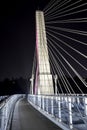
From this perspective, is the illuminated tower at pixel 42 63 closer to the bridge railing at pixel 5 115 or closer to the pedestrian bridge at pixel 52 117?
the pedestrian bridge at pixel 52 117

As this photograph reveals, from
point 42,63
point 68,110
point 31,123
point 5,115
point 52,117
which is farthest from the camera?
point 42,63

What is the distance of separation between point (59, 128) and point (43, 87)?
61.3 ft

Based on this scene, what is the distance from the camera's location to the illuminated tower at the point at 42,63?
83.2 ft

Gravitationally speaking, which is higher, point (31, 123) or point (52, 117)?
point (52, 117)

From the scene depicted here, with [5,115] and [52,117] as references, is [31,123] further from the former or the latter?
[5,115]

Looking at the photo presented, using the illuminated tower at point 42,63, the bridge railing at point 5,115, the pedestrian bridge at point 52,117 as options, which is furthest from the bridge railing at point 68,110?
the illuminated tower at point 42,63

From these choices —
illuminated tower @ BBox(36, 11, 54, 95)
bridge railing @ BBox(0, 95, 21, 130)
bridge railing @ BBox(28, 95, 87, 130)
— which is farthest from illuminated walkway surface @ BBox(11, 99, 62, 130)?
illuminated tower @ BBox(36, 11, 54, 95)

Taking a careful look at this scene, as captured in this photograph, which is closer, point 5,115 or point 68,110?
point 5,115

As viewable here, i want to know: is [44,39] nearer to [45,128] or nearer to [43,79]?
[43,79]

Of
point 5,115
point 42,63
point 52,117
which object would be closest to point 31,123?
point 52,117

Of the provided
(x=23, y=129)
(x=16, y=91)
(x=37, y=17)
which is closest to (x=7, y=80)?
(x=16, y=91)

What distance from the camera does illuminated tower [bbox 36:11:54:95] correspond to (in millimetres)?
25359

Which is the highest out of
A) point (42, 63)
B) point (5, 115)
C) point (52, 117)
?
point (42, 63)

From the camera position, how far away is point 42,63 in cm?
2555
